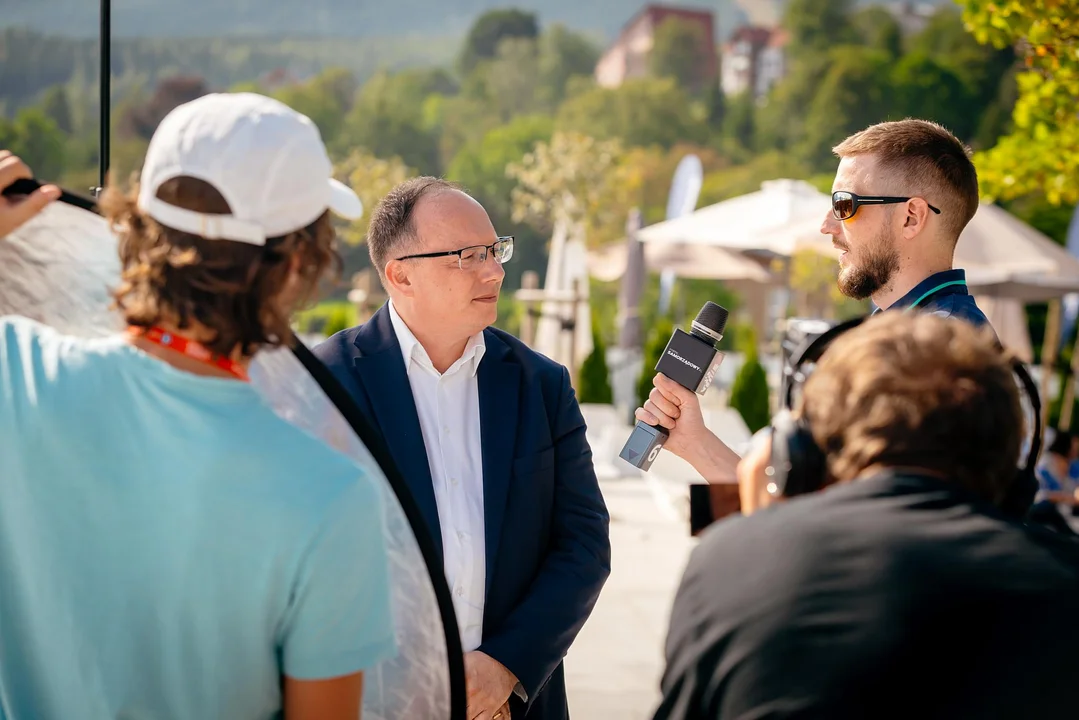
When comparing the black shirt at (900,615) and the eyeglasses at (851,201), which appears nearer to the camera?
the black shirt at (900,615)

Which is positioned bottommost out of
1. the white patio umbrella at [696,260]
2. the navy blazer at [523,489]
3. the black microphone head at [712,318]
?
the white patio umbrella at [696,260]

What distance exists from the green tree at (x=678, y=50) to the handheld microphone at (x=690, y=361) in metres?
86.1

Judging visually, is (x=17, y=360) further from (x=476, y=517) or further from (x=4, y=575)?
(x=476, y=517)

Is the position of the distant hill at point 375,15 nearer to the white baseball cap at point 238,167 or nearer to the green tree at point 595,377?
the green tree at point 595,377

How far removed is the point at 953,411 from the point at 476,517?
1279 mm

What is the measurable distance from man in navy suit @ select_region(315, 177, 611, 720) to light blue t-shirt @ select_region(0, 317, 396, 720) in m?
0.87

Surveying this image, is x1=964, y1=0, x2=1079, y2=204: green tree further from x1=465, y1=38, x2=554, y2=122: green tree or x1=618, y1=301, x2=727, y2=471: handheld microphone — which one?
x1=465, y1=38, x2=554, y2=122: green tree

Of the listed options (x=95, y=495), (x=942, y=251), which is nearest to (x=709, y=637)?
(x=95, y=495)

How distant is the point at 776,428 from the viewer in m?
1.29

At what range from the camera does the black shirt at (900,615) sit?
115 centimetres

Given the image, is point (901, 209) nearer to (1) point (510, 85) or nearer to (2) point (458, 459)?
(2) point (458, 459)

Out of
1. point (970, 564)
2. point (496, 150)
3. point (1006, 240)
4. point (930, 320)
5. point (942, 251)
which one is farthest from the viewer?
point (496, 150)

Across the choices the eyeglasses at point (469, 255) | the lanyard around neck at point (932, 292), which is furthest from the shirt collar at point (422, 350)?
the lanyard around neck at point (932, 292)

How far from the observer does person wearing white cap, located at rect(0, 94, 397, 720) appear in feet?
4.08
